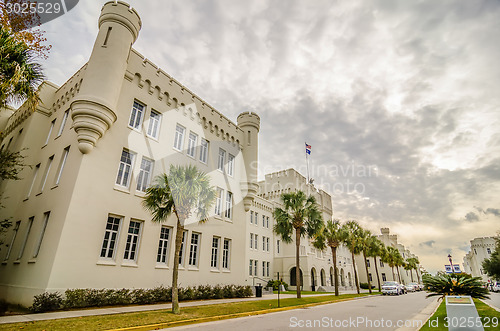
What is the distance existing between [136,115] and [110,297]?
38.5ft

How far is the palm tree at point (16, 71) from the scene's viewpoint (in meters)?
11.1

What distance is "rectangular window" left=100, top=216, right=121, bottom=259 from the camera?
1542cm

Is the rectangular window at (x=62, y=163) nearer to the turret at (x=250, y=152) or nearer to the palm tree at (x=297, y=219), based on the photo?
the turret at (x=250, y=152)

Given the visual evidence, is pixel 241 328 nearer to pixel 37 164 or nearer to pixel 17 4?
pixel 17 4

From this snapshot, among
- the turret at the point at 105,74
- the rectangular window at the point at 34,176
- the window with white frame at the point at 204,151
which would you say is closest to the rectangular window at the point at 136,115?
the turret at the point at 105,74

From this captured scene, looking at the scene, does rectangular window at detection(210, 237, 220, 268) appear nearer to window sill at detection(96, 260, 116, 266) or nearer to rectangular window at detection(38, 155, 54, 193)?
window sill at detection(96, 260, 116, 266)

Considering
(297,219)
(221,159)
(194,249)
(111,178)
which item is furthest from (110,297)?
(297,219)

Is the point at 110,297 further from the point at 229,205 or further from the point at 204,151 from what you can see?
the point at 204,151

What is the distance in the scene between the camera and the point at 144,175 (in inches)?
727

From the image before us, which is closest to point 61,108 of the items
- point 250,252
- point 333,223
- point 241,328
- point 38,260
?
point 38,260

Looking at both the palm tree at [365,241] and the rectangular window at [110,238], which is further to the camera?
the palm tree at [365,241]

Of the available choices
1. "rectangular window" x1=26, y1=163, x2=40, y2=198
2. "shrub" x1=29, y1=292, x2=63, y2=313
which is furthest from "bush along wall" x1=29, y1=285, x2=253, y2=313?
"rectangular window" x1=26, y1=163, x2=40, y2=198

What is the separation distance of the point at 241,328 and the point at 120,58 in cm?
1708

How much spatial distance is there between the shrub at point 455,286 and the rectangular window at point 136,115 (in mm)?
18637
